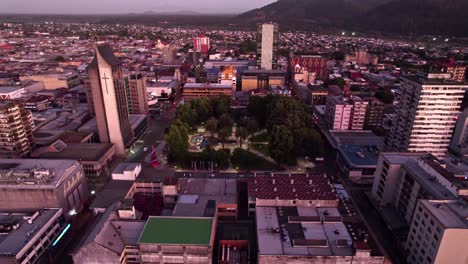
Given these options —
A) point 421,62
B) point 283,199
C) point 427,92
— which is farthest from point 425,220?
point 421,62

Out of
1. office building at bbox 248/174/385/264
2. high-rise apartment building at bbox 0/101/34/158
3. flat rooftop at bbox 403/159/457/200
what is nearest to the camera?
office building at bbox 248/174/385/264

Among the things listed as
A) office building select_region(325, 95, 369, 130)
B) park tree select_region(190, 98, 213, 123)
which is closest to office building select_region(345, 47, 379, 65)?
office building select_region(325, 95, 369, 130)

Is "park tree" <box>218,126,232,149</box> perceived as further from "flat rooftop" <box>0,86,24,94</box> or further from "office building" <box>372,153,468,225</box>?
"flat rooftop" <box>0,86,24,94</box>

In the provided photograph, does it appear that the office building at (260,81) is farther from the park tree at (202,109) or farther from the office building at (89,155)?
the office building at (89,155)

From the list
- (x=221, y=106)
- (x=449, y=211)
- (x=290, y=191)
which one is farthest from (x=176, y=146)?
(x=449, y=211)

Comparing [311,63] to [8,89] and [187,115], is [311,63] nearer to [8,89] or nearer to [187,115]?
[187,115]

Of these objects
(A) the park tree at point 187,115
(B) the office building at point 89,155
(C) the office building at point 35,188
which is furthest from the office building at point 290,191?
(A) the park tree at point 187,115
